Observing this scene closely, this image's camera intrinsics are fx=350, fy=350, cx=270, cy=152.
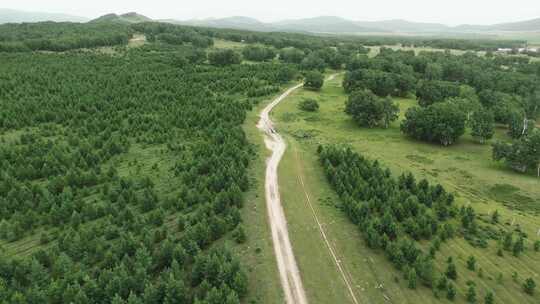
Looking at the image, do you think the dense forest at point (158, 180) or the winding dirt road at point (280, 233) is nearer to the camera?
the winding dirt road at point (280, 233)

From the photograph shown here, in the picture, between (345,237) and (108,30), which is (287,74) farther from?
(108,30)

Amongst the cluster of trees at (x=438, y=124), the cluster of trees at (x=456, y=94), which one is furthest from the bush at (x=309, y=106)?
the cluster of trees at (x=438, y=124)

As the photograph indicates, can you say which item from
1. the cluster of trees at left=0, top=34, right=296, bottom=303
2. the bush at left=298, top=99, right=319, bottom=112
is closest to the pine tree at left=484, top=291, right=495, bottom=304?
the cluster of trees at left=0, top=34, right=296, bottom=303

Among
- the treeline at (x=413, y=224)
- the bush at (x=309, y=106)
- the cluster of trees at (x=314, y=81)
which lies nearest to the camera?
the treeline at (x=413, y=224)

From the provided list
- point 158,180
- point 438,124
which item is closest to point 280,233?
point 158,180

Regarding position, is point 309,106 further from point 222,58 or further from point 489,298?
point 489,298

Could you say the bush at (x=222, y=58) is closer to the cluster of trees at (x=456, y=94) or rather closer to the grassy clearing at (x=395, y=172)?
the cluster of trees at (x=456, y=94)

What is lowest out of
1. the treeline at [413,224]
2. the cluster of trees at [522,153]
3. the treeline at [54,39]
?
the treeline at [413,224]
